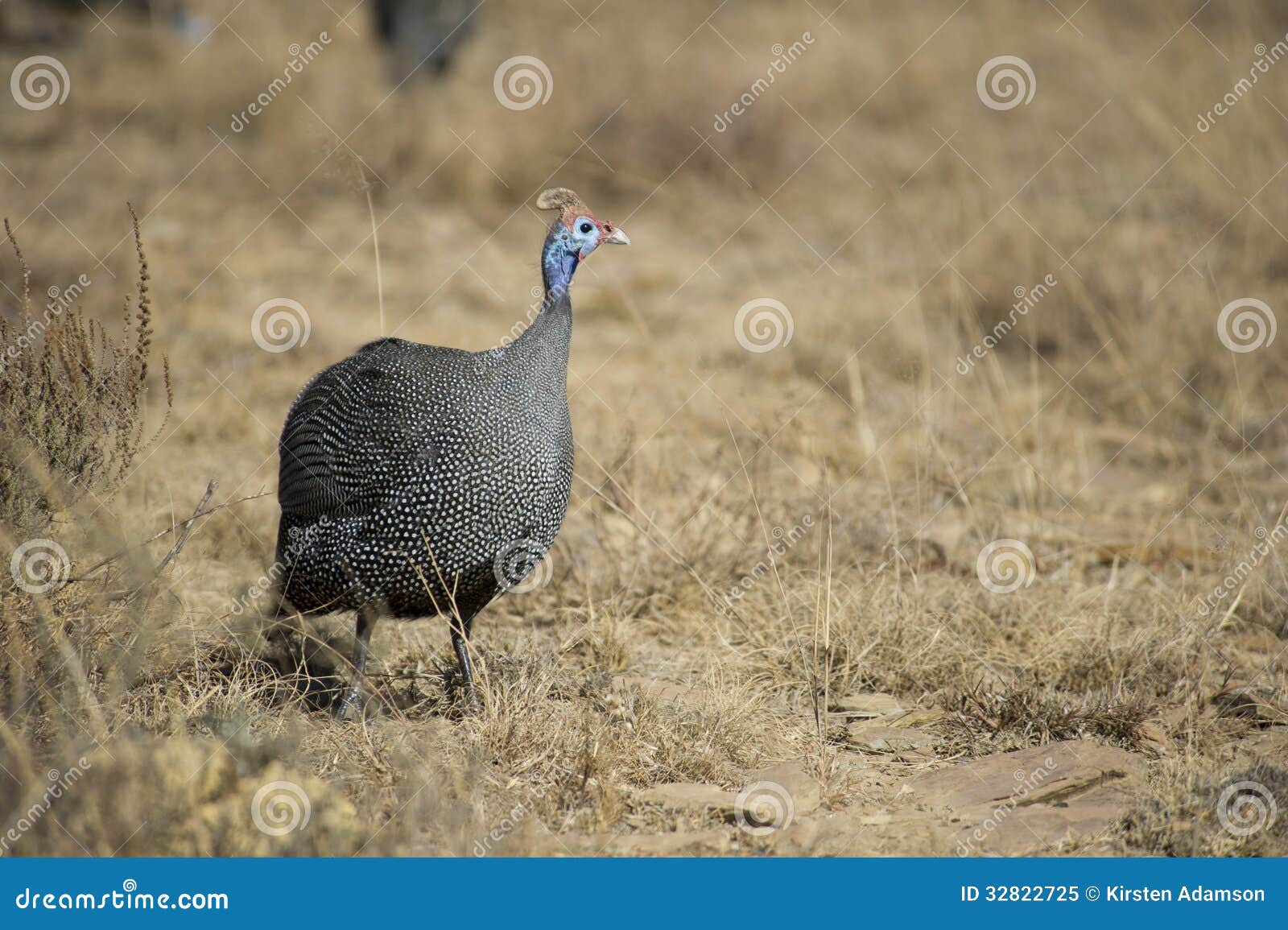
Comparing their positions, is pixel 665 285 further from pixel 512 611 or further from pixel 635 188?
pixel 512 611

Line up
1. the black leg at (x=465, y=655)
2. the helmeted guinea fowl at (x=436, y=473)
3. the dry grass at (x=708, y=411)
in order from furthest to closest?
the black leg at (x=465, y=655) < the helmeted guinea fowl at (x=436, y=473) < the dry grass at (x=708, y=411)

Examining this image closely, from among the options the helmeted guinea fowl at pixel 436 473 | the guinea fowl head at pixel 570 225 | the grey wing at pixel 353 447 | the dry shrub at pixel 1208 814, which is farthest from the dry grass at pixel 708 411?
the guinea fowl head at pixel 570 225

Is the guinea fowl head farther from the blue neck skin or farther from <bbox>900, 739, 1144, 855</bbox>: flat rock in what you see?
<bbox>900, 739, 1144, 855</bbox>: flat rock

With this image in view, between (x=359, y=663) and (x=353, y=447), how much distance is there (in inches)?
25.7

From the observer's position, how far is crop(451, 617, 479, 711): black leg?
11.4ft

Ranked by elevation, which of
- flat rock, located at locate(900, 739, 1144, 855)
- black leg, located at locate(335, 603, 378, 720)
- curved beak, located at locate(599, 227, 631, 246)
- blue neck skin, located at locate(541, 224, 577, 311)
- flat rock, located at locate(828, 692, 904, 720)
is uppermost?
curved beak, located at locate(599, 227, 631, 246)

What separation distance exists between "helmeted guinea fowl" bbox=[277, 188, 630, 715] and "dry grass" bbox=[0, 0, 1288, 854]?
0.26 metres

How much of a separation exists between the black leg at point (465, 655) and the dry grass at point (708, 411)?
0.08 meters

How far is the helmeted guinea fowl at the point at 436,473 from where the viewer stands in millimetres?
3324

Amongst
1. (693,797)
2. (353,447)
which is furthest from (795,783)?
(353,447)

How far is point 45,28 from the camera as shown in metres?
10.9

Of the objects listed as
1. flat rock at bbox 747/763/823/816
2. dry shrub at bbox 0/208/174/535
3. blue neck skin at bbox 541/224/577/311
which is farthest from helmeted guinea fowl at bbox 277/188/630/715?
flat rock at bbox 747/763/823/816

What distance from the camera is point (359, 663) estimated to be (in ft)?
11.8

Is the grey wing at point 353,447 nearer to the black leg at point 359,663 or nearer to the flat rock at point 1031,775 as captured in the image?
the black leg at point 359,663
